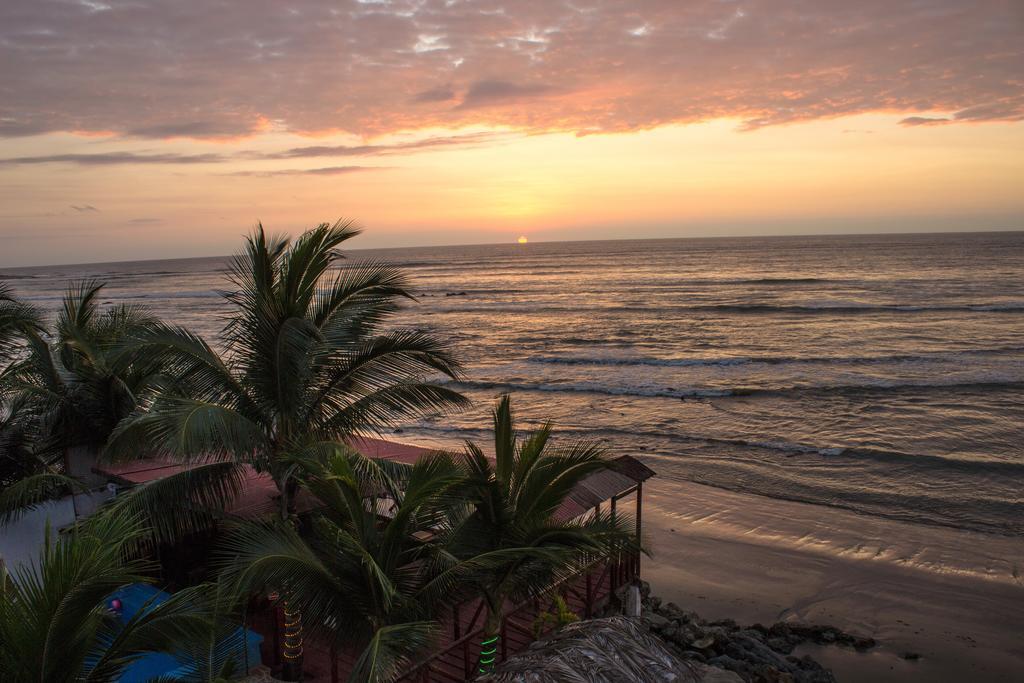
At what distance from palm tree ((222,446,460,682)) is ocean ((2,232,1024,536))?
33.1 ft

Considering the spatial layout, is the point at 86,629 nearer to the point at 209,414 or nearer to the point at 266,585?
the point at 266,585

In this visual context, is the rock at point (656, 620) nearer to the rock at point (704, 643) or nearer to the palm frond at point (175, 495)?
the rock at point (704, 643)

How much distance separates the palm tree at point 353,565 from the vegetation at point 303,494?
19 millimetres

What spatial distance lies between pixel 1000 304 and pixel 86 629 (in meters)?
66.0

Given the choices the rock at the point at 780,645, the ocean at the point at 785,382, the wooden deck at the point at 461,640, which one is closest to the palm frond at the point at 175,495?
the wooden deck at the point at 461,640

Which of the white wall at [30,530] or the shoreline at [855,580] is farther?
the shoreline at [855,580]

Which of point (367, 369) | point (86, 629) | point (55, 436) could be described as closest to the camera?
point (86, 629)

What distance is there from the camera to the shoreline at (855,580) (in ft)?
38.7

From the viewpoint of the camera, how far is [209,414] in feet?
23.0

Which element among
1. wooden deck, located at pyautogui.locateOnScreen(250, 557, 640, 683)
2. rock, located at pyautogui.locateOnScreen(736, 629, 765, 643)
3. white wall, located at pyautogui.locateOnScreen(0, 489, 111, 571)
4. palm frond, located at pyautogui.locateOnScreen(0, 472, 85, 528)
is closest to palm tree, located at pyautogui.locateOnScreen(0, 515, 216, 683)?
wooden deck, located at pyautogui.locateOnScreen(250, 557, 640, 683)

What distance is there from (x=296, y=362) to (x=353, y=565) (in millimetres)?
2423

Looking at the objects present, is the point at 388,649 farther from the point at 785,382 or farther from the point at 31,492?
the point at 785,382

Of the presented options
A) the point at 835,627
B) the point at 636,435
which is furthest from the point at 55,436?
the point at 636,435

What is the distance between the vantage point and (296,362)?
304 inches
